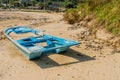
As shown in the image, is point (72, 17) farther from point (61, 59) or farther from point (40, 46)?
point (61, 59)

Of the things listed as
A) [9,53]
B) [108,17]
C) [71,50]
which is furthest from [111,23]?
[9,53]

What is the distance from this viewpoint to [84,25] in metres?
13.7

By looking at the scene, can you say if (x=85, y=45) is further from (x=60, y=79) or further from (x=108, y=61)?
(x=60, y=79)

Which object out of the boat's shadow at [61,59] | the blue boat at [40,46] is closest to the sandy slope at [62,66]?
the boat's shadow at [61,59]

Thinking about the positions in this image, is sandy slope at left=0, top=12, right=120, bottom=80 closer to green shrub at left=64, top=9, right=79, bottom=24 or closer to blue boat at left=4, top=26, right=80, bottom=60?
blue boat at left=4, top=26, right=80, bottom=60

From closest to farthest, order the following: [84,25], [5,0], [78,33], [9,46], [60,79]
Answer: [60,79] → [9,46] → [78,33] → [84,25] → [5,0]

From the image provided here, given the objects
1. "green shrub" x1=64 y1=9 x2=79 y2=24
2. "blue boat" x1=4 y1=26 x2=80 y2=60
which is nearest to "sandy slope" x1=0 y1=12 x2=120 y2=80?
"blue boat" x1=4 y1=26 x2=80 y2=60

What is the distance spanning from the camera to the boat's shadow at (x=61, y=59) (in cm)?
783

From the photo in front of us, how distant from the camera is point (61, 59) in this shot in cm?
833

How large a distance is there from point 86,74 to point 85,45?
320 cm

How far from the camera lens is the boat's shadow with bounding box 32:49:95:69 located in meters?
7.83

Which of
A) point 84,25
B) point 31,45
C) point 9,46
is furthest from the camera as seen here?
point 84,25

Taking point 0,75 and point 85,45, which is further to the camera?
point 85,45

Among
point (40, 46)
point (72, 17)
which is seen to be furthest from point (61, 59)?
point (72, 17)
